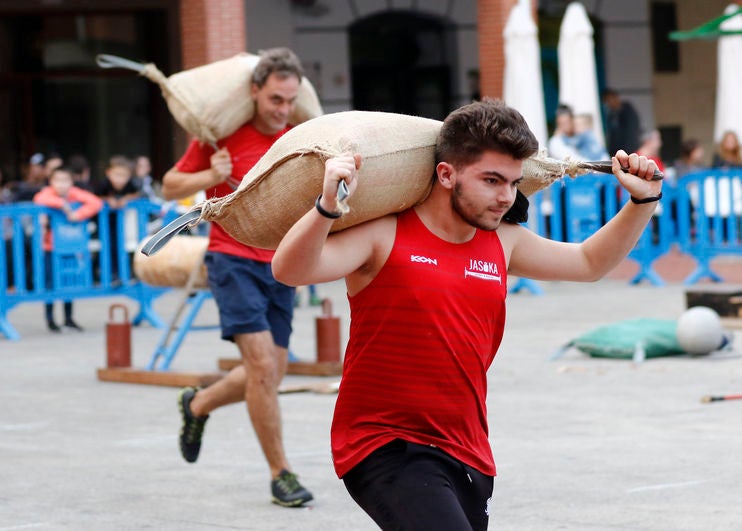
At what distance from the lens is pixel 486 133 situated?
4344 mm

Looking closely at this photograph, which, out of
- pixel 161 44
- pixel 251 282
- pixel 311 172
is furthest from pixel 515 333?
pixel 161 44

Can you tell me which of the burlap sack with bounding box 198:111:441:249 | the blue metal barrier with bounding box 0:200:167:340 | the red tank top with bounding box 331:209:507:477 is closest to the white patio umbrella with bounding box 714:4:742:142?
the blue metal barrier with bounding box 0:200:167:340

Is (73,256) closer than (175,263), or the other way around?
(175,263)

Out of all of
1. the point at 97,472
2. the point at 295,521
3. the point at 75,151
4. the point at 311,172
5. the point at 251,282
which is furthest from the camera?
the point at 75,151

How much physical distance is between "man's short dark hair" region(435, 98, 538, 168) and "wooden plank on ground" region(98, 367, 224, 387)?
6.54m

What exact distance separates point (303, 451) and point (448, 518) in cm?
434

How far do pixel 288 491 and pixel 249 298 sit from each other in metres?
0.94

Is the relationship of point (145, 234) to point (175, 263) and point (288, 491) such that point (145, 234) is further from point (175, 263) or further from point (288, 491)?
point (288, 491)

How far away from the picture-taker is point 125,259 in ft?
51.7

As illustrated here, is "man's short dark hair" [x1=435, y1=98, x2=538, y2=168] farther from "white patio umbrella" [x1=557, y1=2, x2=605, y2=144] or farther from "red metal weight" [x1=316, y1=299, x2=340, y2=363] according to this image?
"white patio umbrella" [x1=557, y1=2, x2=605, y2=144]

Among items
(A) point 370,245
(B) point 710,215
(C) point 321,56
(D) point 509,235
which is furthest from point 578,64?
(A) point 370,245

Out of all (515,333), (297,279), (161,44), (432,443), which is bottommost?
(515,333)

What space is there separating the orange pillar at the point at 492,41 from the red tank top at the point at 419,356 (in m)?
19.8

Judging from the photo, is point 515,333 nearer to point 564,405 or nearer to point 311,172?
point 564,405
